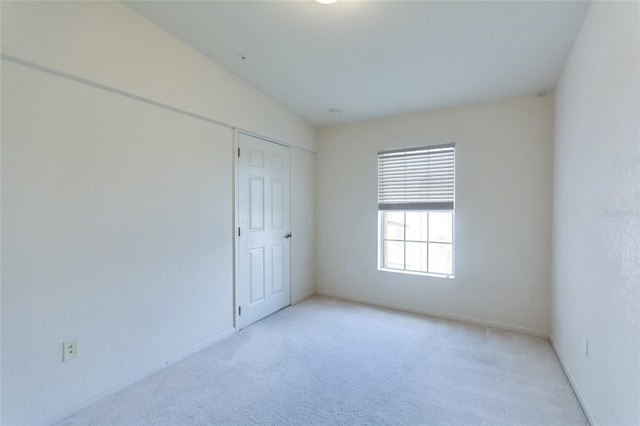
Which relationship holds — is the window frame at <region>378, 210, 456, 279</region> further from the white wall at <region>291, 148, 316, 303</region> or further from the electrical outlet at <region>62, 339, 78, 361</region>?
the electrical outlet at <region>62, 339, 78, 361</region>

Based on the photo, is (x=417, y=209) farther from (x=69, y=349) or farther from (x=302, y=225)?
(x=69, y=349)

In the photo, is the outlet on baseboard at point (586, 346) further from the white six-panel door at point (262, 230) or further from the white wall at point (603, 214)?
the white six-panel door at point (262, 230)

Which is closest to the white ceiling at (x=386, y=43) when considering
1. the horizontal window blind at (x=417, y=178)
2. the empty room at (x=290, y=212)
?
the empty room at (x=290, y=212)

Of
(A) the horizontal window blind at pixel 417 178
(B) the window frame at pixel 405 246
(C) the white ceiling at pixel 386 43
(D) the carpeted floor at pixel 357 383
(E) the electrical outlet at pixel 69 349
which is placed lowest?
(D) the carpeted floor at pixel 357 383

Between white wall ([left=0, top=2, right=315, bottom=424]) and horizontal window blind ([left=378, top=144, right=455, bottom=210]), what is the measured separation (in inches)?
79.5

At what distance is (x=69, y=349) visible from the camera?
192 centimetres

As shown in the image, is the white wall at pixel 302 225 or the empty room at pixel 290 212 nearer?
the empty room at pixel 290 212

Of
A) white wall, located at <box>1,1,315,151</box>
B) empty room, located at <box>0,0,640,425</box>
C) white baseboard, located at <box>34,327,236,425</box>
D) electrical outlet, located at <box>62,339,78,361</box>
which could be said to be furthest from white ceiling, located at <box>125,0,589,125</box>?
white baseboard, located at <box>34,327,236,425</box>

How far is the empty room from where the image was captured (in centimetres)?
170

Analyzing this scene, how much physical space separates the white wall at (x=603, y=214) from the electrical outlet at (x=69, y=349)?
2979 mm

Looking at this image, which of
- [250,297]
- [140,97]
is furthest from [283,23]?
[250,297]

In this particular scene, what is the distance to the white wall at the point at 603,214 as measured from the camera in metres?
1.31

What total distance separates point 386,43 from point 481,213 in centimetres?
207

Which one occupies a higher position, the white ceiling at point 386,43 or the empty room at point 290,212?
the white ceiling at point 386,43
